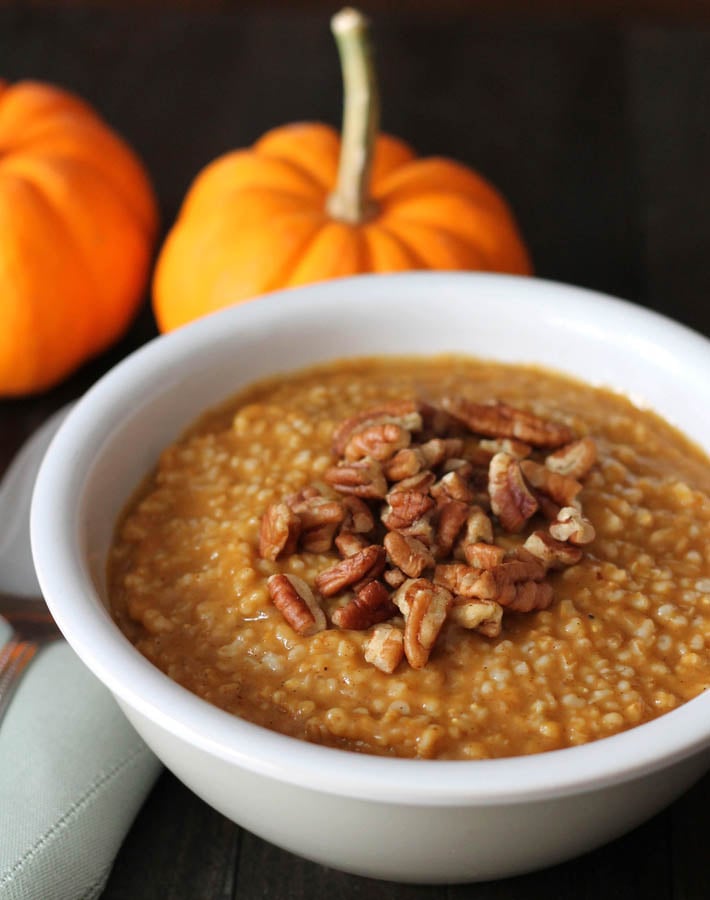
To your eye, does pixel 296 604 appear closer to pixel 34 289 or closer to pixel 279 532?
pixel 279 532

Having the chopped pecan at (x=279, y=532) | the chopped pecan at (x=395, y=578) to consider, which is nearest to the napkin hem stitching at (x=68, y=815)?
the chopped pecan at (x=279, y=532)

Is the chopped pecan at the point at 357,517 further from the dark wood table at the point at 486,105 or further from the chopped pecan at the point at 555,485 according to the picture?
the dark wood table at the point at 486,105

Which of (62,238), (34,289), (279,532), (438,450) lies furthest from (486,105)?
(279,532)

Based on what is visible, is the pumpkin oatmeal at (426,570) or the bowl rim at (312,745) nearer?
the bowl rim at (312,745)

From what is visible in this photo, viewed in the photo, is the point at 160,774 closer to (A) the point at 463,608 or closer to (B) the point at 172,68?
(A) the point at 463,608

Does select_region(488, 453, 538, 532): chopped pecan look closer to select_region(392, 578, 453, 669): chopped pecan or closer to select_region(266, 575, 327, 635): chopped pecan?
select_region(392, 578, 453, 669): chopped pecan
